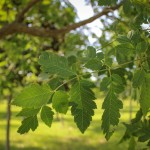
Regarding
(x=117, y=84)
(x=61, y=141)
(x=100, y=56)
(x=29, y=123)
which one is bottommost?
(x=61, y=141)

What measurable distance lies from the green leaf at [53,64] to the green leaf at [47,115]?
5.5 inches

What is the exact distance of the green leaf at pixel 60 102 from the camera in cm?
107

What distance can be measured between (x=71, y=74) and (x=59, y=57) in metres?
0.07

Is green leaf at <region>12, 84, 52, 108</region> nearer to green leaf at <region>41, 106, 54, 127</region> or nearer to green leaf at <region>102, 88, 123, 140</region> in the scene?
green leaf at <region>41, 106, 54, 127</region>

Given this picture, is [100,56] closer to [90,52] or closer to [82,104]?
[90,52]

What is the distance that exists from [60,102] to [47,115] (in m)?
0.08

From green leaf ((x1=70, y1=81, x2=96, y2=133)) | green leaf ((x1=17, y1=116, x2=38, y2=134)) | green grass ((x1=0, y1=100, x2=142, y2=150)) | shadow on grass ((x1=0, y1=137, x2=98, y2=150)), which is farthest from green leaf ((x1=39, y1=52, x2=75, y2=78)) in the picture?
shadow on grass ((x1=0, y1=137, x2=98, y2=150))

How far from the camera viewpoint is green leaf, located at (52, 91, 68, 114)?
1073mm

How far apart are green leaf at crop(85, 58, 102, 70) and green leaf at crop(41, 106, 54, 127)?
0.20 m

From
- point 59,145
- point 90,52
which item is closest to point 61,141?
point 59,145

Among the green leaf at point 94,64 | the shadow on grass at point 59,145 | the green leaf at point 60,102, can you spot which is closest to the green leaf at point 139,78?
the green leaf at point 94,64

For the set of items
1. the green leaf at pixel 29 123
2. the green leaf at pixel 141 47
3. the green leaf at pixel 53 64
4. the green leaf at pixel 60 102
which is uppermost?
the green leaf at pixel 141 47

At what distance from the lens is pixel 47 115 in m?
1.12

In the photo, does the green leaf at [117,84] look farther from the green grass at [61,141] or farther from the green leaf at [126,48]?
the green grass at [61,141]
